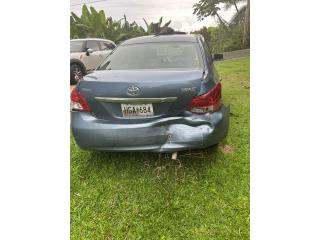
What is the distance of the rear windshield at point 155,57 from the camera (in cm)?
211

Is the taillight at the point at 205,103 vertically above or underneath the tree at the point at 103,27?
underneath

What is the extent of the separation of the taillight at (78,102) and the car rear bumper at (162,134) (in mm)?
156

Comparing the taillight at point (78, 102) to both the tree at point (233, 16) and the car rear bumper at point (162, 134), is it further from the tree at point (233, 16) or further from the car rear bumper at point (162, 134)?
the tree at point (233, 16)

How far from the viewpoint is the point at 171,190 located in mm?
1939

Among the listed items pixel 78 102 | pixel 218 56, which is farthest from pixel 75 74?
pixel 218 56

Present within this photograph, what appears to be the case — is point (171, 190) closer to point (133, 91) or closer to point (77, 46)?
point (133, 91)

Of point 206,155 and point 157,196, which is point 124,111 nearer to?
point 157,196

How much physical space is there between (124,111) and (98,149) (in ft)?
1.04

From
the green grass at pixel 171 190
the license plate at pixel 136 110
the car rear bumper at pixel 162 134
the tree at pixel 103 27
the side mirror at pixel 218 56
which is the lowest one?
the green grass at pixel 171 190

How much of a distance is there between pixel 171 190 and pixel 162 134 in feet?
1.31

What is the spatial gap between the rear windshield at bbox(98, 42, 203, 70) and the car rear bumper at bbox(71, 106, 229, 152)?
43 centimetres

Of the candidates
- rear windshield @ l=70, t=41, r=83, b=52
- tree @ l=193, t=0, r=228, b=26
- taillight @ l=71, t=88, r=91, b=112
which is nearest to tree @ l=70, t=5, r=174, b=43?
rear windshield @ l=70, t=41, r=83, b=52

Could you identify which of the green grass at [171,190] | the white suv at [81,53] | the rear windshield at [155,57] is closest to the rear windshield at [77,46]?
the white suv at [81,53]
